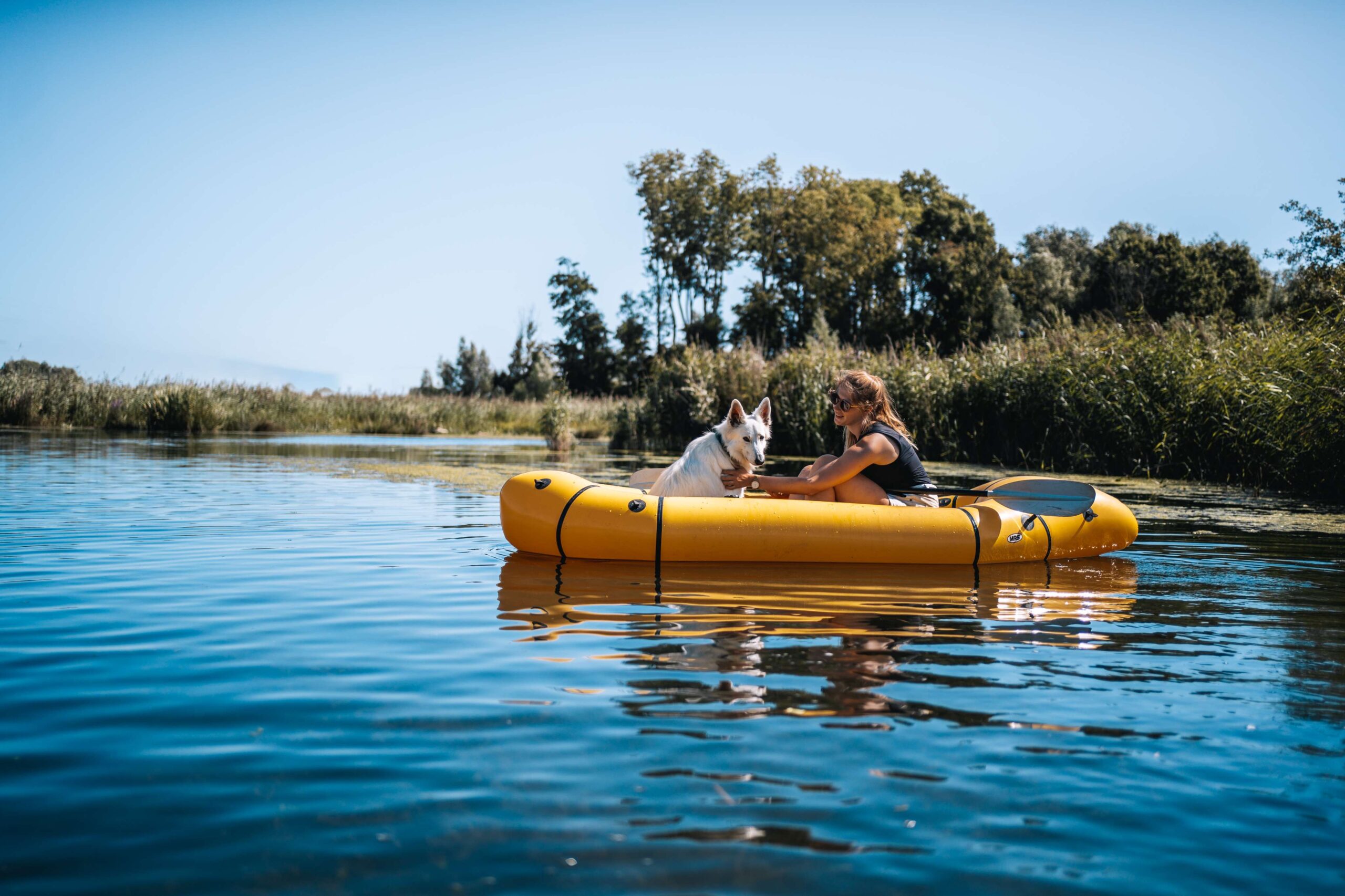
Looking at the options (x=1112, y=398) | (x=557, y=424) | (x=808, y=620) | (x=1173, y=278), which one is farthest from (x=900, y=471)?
(x=1173, y=278)

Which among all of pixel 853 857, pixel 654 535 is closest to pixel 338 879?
pixel 853 857

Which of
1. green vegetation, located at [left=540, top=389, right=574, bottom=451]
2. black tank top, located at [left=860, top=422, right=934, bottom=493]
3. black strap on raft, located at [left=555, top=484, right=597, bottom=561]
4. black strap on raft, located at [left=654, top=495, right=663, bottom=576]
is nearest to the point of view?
black strap on raft, located at [left=654, top=495, right=663, bottom=576]

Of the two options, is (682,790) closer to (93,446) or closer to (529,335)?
(93,446)

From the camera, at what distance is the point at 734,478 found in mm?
6211

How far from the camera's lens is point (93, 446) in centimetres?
1596

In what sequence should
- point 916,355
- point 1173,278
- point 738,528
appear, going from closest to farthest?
point 738,528, point 916,355, point 1173,278

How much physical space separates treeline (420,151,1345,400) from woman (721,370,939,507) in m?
33.8

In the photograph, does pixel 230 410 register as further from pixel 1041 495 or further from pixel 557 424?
pixel 1041 495

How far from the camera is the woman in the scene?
6000 millimetres

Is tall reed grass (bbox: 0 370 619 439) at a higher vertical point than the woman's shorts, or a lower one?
higher

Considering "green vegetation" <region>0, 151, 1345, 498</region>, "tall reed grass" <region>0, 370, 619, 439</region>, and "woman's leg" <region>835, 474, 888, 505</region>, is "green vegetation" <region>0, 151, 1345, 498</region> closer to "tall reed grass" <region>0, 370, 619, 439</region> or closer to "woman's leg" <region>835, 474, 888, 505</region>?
"tall reed grass" <region>0, 370, 619, 439</region>

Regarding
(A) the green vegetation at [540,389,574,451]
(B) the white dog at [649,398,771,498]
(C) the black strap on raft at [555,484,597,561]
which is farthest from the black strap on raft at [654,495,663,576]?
(A) the green vegetation at [540,389,574,451]

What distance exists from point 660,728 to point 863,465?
3.56 meters

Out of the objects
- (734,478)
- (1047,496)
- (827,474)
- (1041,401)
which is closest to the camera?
(827,474)
